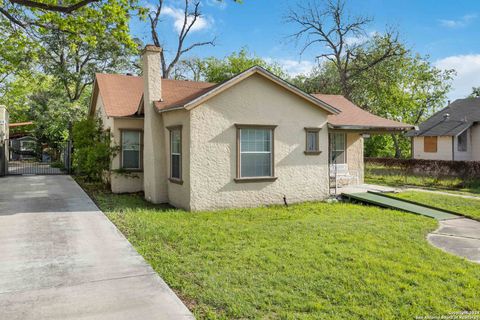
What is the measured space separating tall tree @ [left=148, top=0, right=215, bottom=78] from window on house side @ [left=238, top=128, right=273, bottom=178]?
21.7 m

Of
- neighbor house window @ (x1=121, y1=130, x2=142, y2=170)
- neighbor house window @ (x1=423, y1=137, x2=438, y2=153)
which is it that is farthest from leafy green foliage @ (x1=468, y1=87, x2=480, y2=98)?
neighbor house window @ (x1=121, y1=130, x2=142, y2=170)

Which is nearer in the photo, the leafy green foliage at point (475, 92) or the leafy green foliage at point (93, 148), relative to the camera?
the leafy green foliage at point (93, 148)

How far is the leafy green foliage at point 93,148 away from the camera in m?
14.6

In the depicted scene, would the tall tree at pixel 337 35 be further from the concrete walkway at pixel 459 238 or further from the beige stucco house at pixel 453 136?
the concrete walkway at pixel 459 238

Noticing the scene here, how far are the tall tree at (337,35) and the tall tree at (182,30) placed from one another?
7.92 metres

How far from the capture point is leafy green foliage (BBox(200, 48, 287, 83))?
36.8 meters

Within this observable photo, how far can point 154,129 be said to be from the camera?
12.4m

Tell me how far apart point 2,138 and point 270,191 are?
17.6 m

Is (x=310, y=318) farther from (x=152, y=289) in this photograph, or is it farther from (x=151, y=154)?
(x=151, y=154)

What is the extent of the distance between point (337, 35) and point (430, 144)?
12.2m

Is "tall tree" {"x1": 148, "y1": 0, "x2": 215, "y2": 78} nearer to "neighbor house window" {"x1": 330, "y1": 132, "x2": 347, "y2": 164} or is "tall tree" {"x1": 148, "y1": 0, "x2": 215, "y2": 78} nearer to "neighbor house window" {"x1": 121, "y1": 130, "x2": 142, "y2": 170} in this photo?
"neighbor house window" {"x1": 121, "y1": 130, "x2": 142, "y2": 170}

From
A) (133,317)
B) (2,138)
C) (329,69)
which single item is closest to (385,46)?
(329,69)

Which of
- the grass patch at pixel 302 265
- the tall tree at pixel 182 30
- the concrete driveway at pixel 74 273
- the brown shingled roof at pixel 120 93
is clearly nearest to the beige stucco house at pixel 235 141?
the brown shingled roof at pixel 120 93

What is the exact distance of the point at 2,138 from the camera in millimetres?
20547
